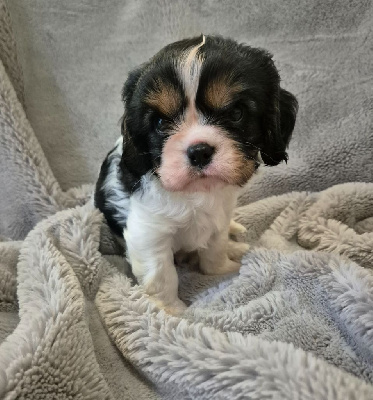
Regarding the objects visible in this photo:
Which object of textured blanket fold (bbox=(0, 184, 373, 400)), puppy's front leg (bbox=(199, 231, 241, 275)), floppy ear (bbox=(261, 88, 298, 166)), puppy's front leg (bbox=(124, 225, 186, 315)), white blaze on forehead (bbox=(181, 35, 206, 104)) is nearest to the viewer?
textured blanket fold (bbox=(0, 184, 373, 400))

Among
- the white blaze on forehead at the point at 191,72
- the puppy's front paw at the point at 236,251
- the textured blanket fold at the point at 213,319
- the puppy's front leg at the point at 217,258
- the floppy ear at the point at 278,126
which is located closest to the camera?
the textured blanket fold at the point at 213,319

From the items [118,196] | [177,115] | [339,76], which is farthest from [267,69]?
[339,76]

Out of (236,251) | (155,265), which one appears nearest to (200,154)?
(155,265)

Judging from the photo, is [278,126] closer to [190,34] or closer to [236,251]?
[236,251]

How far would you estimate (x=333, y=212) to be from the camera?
224 cm

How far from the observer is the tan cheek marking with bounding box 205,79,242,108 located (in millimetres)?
1438

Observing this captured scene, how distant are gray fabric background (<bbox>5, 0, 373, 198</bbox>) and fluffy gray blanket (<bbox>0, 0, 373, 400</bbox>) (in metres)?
0.22

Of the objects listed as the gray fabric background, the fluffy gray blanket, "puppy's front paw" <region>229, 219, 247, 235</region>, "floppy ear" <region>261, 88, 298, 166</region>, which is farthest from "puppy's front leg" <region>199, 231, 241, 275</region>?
the gray fabric background

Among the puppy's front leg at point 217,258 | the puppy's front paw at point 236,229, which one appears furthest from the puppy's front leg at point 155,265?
the puppy's front paw at point 236,229

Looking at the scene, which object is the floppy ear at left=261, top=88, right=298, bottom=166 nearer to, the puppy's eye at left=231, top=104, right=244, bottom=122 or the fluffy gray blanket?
the puppy's eye at left=231, top=104, right=244, bottom=122

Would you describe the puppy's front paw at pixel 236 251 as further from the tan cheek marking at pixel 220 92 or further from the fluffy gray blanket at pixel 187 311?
the tan cheek marking at pixel 220 92

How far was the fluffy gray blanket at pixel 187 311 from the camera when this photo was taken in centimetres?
132

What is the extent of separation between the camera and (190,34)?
260cm

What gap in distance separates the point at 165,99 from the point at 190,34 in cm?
128
